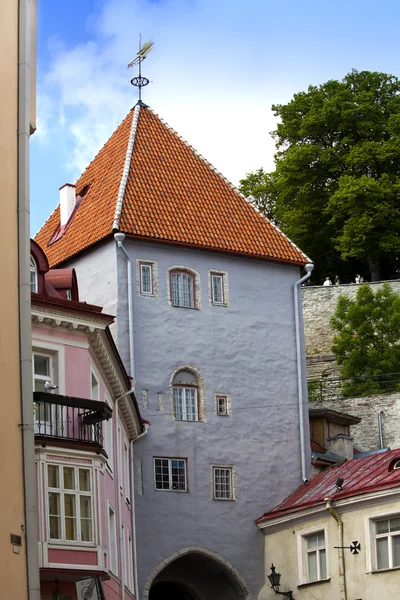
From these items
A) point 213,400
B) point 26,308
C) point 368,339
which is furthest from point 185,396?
point 26,308

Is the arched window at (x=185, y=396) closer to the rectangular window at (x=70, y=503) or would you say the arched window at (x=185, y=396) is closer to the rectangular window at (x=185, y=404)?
the rectangular window at (x=185, y=404)

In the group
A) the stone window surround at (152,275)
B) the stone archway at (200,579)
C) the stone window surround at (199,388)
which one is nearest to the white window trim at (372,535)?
the stone archway at (200,579)

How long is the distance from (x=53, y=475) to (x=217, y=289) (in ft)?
54.2

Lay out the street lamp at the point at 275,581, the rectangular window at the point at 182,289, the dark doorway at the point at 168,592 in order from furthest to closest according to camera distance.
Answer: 1. the dark doorway at the point at 168,592
2. the rectangular window at the point at 182,289
3. the street lamp at the point at 275,581

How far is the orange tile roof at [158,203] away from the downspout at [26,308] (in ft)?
55.7

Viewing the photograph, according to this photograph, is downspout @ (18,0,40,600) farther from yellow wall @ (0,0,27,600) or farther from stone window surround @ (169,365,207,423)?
stone window surround @ (169,365,207,423)

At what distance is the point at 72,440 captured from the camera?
77.3 ft

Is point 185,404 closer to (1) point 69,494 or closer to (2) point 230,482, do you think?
(2) point 230,482

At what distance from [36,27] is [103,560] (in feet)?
30.6

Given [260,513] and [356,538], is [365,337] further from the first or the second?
[356,538]

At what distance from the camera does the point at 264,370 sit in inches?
1531

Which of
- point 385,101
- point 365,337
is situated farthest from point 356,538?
point 385,101

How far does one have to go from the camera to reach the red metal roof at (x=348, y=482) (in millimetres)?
32938

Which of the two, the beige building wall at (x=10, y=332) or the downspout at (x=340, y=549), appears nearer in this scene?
the beige building wall at (x=10, y=332)
